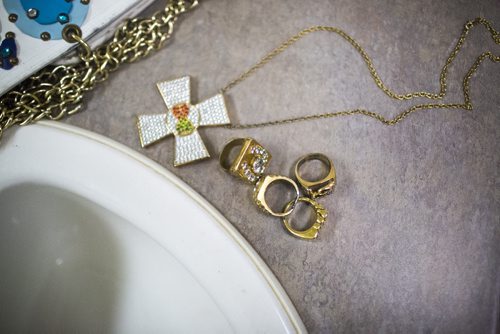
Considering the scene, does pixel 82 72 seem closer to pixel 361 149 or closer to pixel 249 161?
pixel 249 161

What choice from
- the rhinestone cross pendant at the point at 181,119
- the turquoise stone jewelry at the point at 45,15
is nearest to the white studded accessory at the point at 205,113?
the rhinestone cross pendant at the point at 181,119

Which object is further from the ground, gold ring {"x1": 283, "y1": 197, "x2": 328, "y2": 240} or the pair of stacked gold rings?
the pair of stacked gold rings

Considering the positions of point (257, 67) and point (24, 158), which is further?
point (257, 67)

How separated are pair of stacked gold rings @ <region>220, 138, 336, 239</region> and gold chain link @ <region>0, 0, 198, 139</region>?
9.6 inches

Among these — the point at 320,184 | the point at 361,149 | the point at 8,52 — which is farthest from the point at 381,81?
the point at 8,52

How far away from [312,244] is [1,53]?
0.57 metres

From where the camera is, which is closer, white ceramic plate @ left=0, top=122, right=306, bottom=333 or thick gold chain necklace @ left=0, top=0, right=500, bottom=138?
white ceramic plate @ left=0, top=122, right=306, bottom=333

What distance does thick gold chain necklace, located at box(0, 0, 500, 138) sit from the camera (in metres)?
0.73

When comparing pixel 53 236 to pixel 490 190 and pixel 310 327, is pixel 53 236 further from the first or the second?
pixel 490 190

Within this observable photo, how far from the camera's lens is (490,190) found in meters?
0.78

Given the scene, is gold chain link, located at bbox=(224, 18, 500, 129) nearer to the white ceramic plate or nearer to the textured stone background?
the textured stone background

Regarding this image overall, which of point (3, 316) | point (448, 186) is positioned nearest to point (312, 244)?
point (448, 186)

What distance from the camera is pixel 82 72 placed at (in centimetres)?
76

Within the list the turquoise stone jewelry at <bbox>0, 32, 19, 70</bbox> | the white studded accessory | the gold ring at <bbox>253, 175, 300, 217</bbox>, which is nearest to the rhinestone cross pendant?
the white studded accessory
